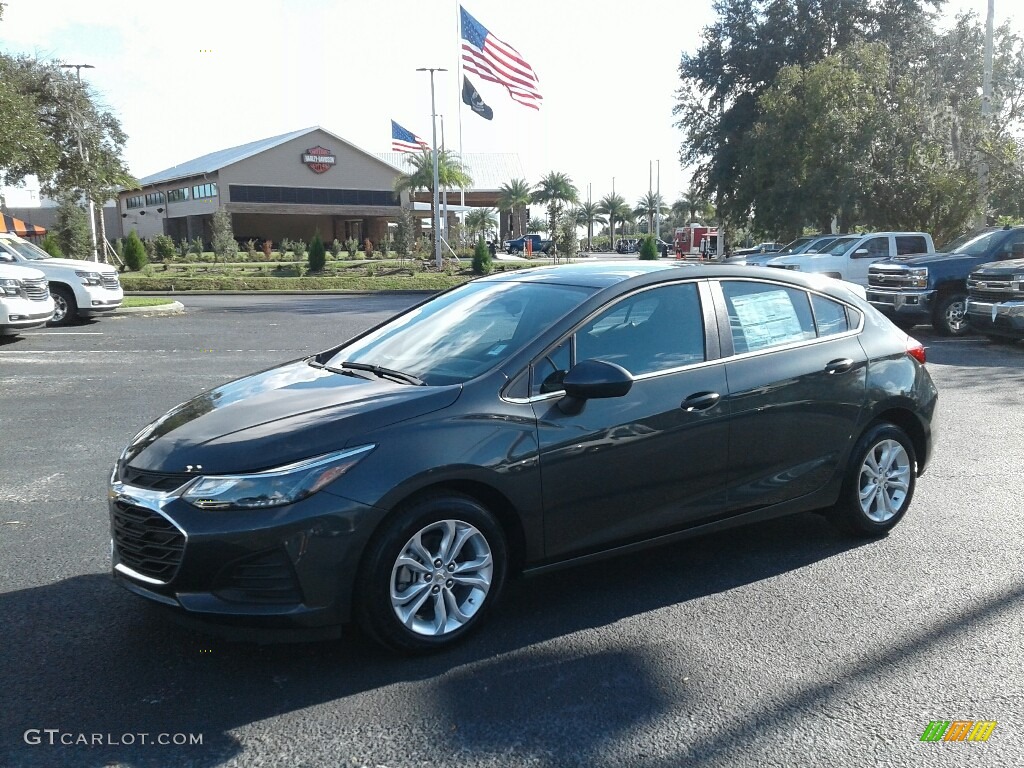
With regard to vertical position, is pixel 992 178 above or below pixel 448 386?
above

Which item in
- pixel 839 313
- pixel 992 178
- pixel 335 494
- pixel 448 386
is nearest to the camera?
pixel 335 494

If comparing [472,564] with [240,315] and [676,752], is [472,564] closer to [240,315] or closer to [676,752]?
[676,752]

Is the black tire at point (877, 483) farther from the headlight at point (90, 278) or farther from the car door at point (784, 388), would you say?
the headlight at point (90, 278)

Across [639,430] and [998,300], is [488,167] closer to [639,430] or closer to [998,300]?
[998,300]

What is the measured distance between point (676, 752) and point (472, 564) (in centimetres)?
119

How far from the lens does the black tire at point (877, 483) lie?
5.30 m

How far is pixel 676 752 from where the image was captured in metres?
3.20

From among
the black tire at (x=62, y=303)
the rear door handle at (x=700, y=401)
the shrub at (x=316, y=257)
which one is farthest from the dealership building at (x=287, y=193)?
the rear door handle at (x=700, y=401)

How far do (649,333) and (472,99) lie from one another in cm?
3333

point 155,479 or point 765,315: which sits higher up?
point 765,315

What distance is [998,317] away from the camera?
45.2 feet

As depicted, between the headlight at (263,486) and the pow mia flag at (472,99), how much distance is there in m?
34.4

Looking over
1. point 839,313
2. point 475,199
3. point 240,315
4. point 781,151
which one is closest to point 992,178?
point 781,151

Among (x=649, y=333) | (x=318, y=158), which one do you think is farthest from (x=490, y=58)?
(x=318, y=158)
